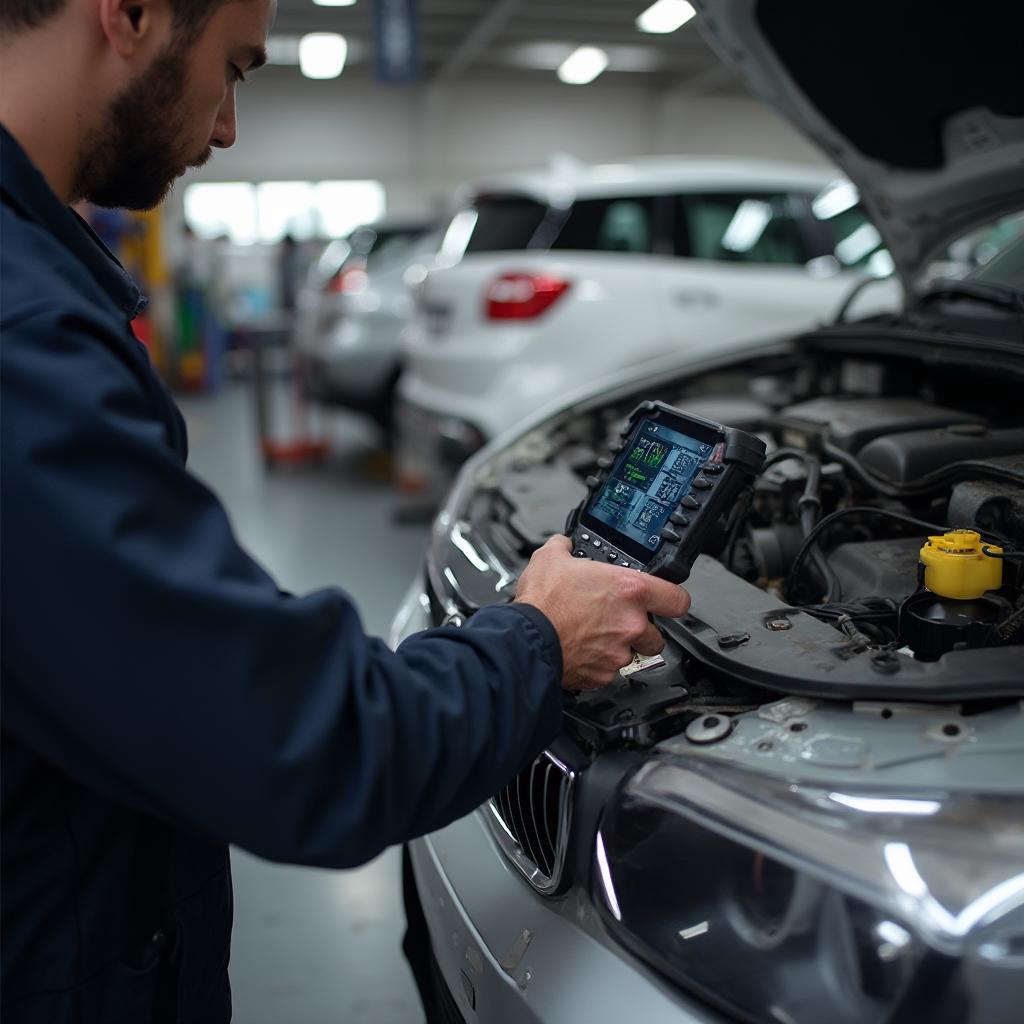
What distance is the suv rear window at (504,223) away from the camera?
418cm

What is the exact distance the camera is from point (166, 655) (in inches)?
29.6

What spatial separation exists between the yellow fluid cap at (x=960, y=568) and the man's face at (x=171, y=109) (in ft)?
2.98

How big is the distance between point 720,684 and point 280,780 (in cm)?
57

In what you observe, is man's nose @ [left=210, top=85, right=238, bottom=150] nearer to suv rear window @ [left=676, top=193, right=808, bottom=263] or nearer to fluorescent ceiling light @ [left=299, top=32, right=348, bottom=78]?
suv rear window @ [left=676, top=193, right=808, bottom=263]

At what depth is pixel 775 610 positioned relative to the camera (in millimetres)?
1217

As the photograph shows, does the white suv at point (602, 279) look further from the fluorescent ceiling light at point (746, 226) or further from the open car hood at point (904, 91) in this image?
the open car hood at point (904, 91)

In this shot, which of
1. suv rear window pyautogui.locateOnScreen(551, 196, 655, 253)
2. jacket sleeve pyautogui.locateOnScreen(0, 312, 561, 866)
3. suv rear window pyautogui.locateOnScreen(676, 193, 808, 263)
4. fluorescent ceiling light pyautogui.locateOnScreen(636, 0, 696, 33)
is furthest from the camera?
fluorescent ceiling light pyautogui.locateOnScreen(636, 0, 696, 33)

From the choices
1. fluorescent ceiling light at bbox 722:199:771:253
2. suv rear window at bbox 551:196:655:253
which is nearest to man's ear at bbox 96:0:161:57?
suv rear window at bbox 551:196:655:253

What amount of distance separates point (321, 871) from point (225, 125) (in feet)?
5.65

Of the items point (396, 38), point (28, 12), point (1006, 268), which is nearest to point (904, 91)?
point (1006, 268)

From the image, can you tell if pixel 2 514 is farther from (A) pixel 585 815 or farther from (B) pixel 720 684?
(B) pixel 720 684

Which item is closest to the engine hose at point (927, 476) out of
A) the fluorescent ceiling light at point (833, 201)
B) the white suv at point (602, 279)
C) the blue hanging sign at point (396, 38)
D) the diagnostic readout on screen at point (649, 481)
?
the diagnostic readout on screen at point (649, 481)

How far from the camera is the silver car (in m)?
0.83

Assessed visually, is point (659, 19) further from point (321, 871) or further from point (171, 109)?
point (171, 109)
